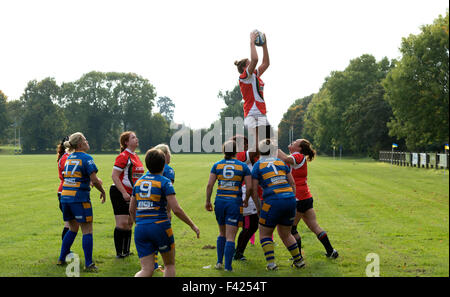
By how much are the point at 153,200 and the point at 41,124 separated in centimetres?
11995

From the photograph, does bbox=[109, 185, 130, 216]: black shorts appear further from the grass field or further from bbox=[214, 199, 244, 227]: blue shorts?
bbox=[214, 199, 244, 227]: blue shorts

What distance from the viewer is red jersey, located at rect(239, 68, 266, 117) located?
7.91 meters

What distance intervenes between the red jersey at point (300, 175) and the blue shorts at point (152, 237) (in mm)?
A: 3486

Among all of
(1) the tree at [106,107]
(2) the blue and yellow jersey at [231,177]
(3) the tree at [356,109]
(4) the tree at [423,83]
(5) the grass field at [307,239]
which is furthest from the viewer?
(1) the tree at [106,107]

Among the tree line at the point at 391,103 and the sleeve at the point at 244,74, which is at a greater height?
the tree line at the point at 391,103

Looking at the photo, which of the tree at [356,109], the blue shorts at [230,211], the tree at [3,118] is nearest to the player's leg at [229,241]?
the blue shorts at [230,211]

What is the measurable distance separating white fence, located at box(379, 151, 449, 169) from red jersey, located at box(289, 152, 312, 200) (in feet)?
116

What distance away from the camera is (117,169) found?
8227 millimetres

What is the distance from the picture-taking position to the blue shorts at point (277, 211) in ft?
24.2

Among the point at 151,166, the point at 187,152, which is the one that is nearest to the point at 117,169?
the point at 151,166

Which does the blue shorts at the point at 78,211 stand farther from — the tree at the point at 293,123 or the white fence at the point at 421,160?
the tree at the point at 293,123

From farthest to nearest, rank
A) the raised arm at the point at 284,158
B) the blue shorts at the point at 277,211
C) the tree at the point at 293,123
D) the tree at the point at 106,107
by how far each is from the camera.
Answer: the tree at the point at 293,123, the tree at the point at 106,107, the raised arm at the point at 284,158, the blue shorts at the point at 277,211

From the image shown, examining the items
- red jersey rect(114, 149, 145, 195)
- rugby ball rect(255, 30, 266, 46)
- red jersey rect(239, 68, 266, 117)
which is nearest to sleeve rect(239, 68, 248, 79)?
red jersey rect(239, 68, 266, 117)
